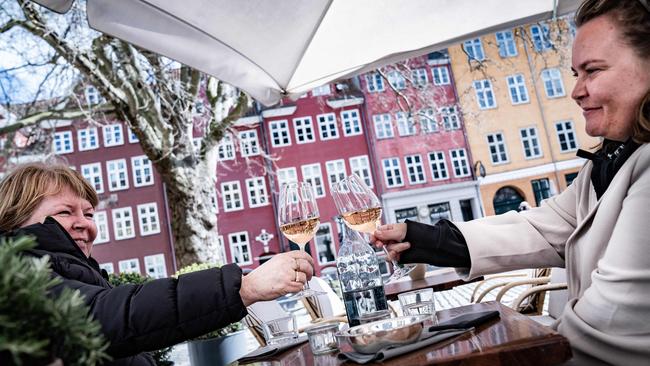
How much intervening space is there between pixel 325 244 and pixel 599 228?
27.7m

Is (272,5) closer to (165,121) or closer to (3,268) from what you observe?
(3,268)

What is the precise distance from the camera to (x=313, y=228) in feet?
5.85

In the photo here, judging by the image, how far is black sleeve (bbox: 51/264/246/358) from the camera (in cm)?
130

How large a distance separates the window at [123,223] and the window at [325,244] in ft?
31.6

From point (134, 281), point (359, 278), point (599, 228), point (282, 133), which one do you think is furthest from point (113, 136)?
point (599, 228)

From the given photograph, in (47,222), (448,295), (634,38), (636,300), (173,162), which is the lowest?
(448,295)

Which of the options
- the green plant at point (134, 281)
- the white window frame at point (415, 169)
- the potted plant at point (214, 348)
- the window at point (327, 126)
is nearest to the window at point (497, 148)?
the white window frame at point (415, 169)

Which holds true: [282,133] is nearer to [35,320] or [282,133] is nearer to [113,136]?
[113,136]

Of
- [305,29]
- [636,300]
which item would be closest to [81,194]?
[305,29]

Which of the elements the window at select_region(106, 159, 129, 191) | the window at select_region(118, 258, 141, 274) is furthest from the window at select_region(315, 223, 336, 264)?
the window at select_region(106, 159, 129, 191)

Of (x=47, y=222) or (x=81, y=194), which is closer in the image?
(x=47, y=222)

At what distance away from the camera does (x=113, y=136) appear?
29.2 metres

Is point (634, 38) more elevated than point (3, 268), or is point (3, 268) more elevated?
point (634, 38)

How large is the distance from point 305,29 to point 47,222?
1747mm
